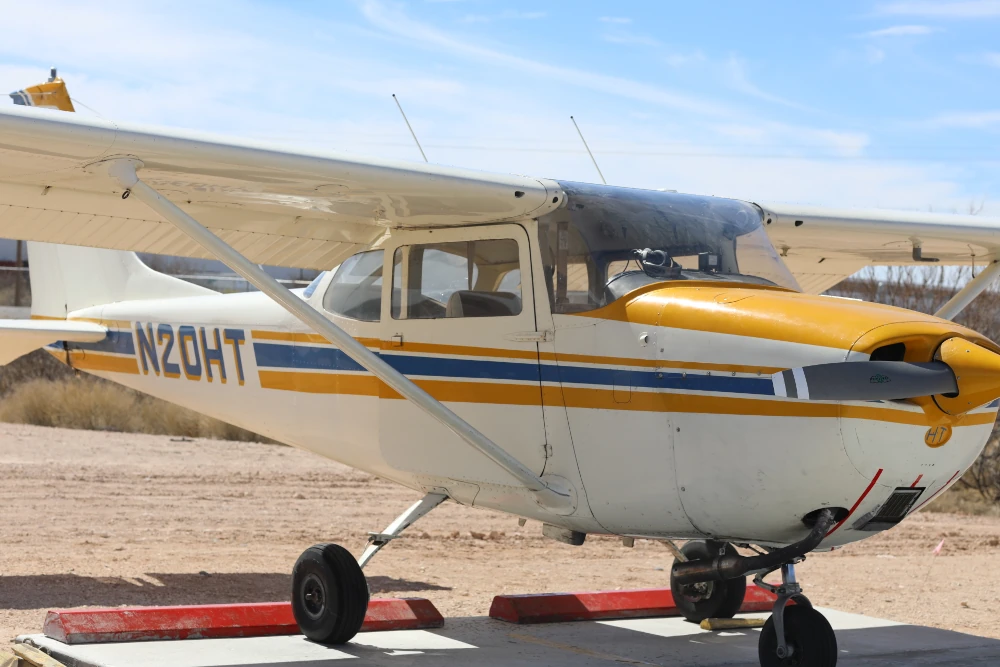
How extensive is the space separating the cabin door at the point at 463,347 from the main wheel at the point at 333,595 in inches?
25.9

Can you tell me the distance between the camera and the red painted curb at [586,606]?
312 inches

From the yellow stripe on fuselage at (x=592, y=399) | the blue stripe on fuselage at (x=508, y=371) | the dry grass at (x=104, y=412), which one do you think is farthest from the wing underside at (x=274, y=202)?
the dry grass at (x=104, y=412)

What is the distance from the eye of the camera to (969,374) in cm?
490

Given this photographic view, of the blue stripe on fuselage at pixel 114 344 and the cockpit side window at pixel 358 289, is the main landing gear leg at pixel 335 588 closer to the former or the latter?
the cockpit side window at pixel 358 289

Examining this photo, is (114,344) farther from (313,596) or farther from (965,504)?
(965,504)

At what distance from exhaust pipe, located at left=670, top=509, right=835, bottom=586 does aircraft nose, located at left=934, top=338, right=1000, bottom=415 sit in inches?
29.1

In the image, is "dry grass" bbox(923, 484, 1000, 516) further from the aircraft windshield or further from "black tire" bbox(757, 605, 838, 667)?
"black tire" bbox(757, 605, 838, 667)

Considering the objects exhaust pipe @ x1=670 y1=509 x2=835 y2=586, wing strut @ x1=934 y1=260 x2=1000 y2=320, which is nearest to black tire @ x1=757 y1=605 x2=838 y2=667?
exhaust pipe @ x1=670 y1=509 x2=835 y2=586

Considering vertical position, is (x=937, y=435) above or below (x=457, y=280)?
below

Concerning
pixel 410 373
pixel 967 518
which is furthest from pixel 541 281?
pixel 967 518

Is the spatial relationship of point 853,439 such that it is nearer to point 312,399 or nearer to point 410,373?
point 410,373

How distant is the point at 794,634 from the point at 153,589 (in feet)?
18.0

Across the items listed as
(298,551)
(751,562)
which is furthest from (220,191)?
(298,551)

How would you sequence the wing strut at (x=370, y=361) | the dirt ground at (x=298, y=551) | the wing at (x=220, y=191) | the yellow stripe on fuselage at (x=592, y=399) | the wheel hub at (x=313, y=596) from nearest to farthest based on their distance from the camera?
the yellow stripe on fuselage at (x=592, y=399)
the wing at (x=220, y=191)
the wing strut at (x=370, y=361)
the wheel hub at (x=313, y=596)
the dirt ground at (x=298, y=551)
